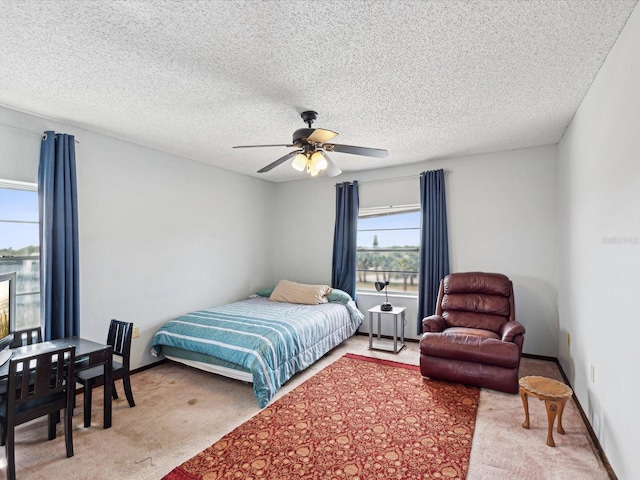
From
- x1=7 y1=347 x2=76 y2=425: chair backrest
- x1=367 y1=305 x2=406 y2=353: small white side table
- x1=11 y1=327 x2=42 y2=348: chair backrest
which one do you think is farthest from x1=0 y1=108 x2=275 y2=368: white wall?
x1=367 y1=305 x2=406 y2=353: small white side table

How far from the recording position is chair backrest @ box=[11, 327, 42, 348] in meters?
2.70

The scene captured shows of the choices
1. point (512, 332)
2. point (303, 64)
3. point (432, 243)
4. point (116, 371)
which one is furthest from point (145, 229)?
point (512, 332)

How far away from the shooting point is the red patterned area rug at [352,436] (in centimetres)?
213

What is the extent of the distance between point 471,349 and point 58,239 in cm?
407

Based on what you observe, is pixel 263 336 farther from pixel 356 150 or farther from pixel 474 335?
pixel 474 335

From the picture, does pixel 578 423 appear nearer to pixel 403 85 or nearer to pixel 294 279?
pixel 403 85

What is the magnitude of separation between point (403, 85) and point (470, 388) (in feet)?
9.51

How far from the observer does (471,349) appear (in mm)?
3242

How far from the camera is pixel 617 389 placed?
201 cm

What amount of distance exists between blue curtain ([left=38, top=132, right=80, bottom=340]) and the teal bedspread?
103cm

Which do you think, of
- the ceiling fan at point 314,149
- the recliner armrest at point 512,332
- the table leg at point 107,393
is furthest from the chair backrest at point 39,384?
the recliner armrest at point 512,332

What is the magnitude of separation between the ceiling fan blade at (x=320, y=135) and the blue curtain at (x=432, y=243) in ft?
8.01

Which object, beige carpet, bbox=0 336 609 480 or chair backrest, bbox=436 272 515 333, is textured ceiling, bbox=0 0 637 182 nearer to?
chair backrest, bbox=436 272 515 333

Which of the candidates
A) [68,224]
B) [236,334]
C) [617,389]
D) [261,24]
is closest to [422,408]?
[617,389]
